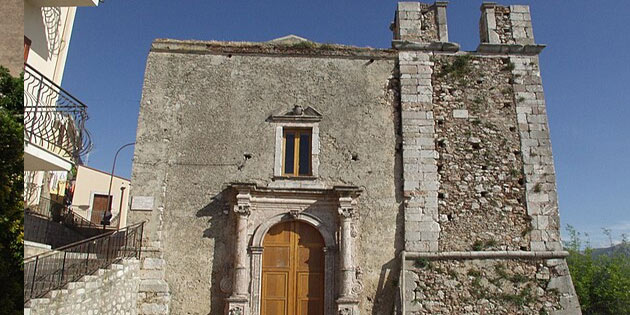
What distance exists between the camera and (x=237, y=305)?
8641mm

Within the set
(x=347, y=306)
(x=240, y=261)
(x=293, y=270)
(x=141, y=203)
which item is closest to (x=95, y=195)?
(x=141, y=203)

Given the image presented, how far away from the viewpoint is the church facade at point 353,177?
8984 millimetres

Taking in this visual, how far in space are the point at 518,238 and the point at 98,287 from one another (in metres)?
7.50

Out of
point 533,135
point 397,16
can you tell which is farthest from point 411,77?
point 533,135

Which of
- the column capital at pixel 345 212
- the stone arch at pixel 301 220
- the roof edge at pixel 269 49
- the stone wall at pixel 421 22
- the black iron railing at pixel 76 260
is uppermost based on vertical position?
the stone wall at pixel 421 22

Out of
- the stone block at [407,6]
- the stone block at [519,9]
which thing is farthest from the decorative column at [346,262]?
the stone block at [519,9]

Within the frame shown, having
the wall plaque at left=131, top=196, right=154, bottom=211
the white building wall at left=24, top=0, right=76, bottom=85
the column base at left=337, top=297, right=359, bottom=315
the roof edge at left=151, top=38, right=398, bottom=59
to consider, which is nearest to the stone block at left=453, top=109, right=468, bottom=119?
the roof edge at left=151, top=38, right=398, bottom=59

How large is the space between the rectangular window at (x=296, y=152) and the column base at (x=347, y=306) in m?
2.53

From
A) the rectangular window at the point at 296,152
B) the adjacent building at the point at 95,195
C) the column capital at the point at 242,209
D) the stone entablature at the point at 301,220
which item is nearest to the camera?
the stone entablature at the point at 301,220

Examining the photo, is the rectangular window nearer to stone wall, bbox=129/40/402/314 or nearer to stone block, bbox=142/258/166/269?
stone wall, bbox=129/40/402/314

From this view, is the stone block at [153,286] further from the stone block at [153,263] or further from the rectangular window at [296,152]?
the rectangular window at [296,152]

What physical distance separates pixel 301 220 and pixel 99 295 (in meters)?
3.73

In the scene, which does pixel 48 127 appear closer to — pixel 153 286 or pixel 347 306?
pixel 153 286

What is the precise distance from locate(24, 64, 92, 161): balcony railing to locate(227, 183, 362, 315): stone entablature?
4.14 m
